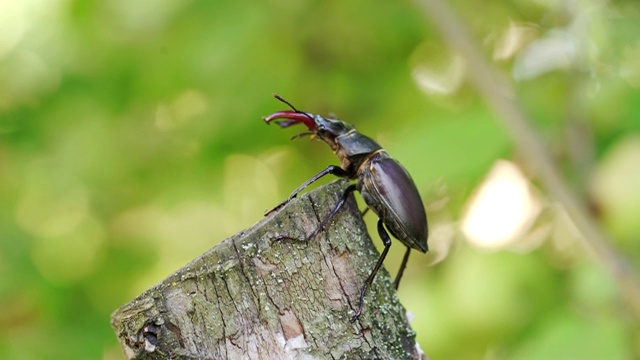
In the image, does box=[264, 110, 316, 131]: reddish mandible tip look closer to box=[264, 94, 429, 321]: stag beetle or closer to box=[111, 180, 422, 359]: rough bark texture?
box=[264, 94, 429, 321]: stag beetle

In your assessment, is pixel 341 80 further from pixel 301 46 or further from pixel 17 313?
pixel 17 313

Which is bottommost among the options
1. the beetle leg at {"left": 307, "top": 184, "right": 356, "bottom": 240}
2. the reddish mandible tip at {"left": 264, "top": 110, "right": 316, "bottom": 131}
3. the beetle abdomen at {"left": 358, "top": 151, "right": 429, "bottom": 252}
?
the beetle leg at {"left": 307, "top": 184, "right": 356, "bottom": 240}

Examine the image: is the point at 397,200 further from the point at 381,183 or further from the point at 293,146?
→ the point at 293,146

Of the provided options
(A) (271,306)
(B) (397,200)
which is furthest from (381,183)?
(A) (271,306)

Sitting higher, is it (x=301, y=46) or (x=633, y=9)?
(x=301, y=46)

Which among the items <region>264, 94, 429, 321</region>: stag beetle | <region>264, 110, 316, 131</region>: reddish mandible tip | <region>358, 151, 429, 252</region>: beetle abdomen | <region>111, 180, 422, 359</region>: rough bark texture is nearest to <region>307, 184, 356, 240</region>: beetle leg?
<region>111, 180, 422, 359</region>: rough bark texture

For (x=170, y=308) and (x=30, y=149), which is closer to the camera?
(x=170, y=308)

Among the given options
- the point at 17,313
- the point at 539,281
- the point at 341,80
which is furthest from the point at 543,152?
the point at 17,313
